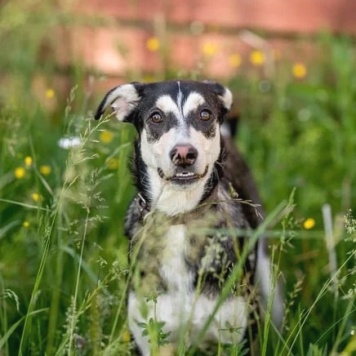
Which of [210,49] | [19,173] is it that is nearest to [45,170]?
[19,173]

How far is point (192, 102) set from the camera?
11.3 feet

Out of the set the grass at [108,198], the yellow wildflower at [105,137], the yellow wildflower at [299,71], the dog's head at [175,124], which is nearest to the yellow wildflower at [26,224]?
the grass at [108,198]

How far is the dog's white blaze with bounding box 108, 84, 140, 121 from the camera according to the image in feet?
11.8

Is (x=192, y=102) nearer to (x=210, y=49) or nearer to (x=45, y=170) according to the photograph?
(x=45, y=170)

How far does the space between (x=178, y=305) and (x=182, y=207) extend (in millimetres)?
388

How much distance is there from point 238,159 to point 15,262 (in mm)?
1304

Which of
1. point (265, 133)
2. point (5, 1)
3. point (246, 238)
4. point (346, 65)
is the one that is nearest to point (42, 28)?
point (5, 1)

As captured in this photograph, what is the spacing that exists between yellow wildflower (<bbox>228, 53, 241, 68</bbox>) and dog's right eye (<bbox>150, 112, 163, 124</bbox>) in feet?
9.21

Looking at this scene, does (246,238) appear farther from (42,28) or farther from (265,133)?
(42,28)

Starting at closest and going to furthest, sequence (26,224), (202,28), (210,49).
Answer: (26,224), (210,49), (202,28)

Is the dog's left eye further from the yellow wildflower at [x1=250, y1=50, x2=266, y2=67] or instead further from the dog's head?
the yellow wildflower at [x1=250, y1=50, x2=266, y2=67]

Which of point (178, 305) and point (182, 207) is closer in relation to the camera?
point (178, 305)

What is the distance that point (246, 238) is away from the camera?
358 cm

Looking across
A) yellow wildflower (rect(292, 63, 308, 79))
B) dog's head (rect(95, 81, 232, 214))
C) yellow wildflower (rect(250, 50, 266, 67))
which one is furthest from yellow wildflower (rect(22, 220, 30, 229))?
yellow wildflower (rect(292, 63, 308, 79))
